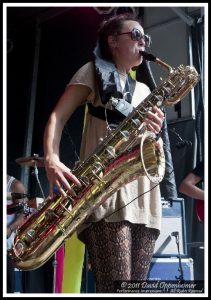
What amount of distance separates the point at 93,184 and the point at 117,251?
0.43 meters

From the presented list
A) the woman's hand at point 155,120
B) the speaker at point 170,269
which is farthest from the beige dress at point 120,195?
the speaker at point 170,269

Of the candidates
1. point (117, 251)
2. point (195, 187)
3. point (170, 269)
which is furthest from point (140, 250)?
point (195, 187)

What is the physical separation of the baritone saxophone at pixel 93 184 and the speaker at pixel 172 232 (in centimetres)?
199

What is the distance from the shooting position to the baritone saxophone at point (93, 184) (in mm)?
2357

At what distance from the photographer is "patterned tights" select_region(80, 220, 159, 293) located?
214cm

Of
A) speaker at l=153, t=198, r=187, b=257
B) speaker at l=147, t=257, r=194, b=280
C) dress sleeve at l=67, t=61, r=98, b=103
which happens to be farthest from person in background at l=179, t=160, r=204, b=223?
dress sleeve at l=67, t=61, r=98, b=103

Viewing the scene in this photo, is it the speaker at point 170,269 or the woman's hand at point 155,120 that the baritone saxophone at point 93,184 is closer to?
the woman's hand at point 155,120

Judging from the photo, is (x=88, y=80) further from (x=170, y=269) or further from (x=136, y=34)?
(x=170, y=269)

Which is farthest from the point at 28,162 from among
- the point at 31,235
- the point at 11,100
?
the point at 31,235

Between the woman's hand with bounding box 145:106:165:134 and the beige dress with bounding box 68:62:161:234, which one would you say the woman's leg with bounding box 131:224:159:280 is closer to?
the beige dress with bounding box 68:62:161:234

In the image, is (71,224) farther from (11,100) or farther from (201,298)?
(11,100)

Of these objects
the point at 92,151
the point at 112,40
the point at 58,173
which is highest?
the point at 112,40

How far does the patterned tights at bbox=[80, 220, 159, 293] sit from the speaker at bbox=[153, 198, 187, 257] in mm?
2030

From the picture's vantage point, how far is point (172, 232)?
4.40 meters
